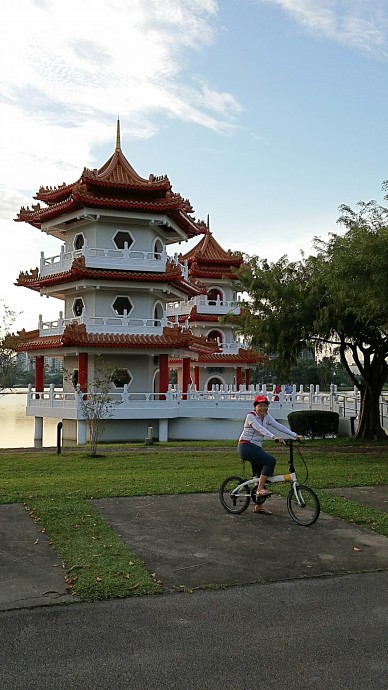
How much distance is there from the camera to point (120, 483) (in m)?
11.9

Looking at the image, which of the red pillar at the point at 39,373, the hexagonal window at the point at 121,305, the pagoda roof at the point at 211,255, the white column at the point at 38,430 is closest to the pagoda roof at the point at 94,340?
the red pillar at the point at 39,373

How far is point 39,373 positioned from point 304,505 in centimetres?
2530

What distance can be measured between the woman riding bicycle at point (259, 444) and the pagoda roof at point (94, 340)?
64.8 ft

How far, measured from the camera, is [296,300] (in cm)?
2050

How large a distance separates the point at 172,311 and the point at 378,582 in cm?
3772

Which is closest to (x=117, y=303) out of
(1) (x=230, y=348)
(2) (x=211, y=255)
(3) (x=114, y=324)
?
(3) (x=114, y=324)

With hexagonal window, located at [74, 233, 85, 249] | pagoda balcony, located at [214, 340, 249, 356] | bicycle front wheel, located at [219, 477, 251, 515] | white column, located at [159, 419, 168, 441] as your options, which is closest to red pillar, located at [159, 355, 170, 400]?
white column, located at [159, 419, 168, 441]

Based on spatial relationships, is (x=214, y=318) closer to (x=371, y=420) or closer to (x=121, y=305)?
(x=121, y=305)

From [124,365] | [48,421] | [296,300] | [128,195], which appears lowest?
[48,421]

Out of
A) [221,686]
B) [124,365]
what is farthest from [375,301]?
[124,365]

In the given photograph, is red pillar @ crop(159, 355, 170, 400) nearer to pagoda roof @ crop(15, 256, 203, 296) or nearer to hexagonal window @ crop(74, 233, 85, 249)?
pagoda roof @ crop(15, 256, 203, 296)

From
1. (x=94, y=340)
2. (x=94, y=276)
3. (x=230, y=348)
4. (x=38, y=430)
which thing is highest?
(x=94, y=276)

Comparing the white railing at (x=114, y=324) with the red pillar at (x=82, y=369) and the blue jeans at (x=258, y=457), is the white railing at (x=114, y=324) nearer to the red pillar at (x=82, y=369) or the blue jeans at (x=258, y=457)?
the red pillar at (x=82, y=369)

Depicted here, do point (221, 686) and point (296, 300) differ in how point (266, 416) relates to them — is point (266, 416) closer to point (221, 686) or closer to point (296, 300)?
point (221, 686)
